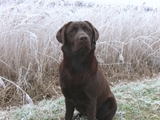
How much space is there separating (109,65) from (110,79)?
288mm

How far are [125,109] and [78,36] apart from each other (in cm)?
107

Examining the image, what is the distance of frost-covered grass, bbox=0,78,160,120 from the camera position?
271 cm

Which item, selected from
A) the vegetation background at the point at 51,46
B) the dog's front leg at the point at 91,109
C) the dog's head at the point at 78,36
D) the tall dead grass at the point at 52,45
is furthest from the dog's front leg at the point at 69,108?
the tall dead grass at the point at 52,45

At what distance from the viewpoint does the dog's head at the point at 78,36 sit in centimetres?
208

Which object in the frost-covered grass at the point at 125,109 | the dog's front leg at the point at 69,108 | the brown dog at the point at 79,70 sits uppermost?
the brown dog at the point at 79,70

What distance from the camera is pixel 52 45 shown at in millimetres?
3910

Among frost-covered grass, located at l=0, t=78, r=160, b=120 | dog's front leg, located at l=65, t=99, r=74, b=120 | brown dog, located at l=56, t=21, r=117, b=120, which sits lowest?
frost-covered grass, located at l=0, t=78, r=160, b=120

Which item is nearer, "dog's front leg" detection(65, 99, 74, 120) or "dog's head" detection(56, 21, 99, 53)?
"dog's head" detection(56, 21, 99, 53)

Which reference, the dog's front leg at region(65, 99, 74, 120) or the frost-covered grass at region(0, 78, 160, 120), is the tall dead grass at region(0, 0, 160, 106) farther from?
the dog's front leg at region(65, 99, 74, 120)

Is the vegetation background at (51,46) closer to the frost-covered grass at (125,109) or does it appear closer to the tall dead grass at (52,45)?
the tall dead grass at (52,45)

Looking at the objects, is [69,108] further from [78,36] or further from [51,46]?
[51,46]

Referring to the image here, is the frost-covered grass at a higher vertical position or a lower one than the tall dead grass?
lower

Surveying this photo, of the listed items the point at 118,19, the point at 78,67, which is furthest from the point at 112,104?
the point at 118,19

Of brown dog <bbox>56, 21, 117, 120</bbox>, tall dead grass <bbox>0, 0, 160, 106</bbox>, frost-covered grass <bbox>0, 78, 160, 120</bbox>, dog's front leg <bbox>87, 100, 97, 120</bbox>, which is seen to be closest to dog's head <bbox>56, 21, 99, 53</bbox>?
brown dog <bbox>56, 21, 117, 120</bbox>
